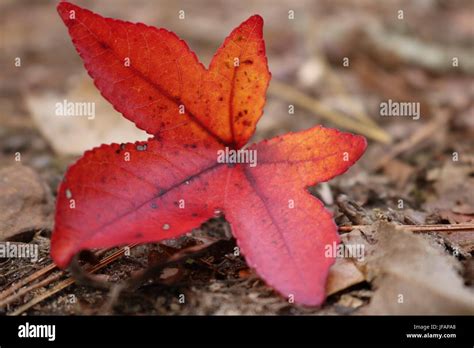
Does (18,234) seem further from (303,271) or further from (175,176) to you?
(303,271)

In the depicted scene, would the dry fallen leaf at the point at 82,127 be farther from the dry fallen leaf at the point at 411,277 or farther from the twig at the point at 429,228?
the dry fallen leaf at the point at 411,277

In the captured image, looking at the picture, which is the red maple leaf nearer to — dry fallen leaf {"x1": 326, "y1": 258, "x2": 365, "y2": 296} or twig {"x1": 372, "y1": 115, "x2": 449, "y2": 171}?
dry fallen leaf {"x1": 326, "y1": 258, "x2": 365, "y2": 296}

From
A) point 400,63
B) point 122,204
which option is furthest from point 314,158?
point 400,63

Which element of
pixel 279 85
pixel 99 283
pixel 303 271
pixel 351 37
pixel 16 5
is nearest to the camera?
pixel 303 271

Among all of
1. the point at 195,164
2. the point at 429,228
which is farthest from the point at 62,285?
the point at 429,228

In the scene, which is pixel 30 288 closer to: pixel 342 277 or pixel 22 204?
pixel 22 204

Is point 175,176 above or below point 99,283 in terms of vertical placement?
above
